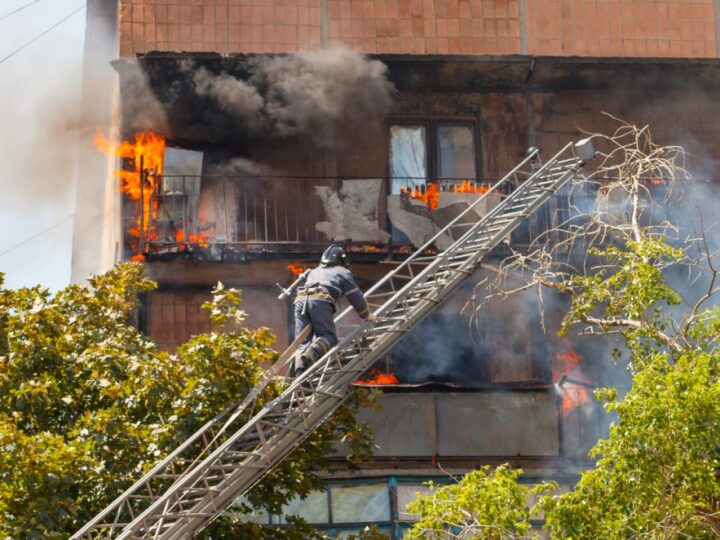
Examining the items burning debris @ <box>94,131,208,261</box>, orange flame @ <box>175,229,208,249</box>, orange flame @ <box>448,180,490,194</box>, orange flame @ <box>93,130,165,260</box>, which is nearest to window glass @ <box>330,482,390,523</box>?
burning debris @ <box>94,131,208,261</box>

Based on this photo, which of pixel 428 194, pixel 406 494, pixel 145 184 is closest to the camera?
pixel 406 494

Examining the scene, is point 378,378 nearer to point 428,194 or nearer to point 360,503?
point 360,503

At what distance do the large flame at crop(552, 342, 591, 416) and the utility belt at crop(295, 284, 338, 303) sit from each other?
7851mm

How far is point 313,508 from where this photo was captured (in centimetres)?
2417

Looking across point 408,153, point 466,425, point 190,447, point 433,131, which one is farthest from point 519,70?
point 190,447

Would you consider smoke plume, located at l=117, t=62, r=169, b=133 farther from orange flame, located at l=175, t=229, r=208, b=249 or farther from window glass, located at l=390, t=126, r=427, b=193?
window glass, located at l=390, t=126, r=427, b=193

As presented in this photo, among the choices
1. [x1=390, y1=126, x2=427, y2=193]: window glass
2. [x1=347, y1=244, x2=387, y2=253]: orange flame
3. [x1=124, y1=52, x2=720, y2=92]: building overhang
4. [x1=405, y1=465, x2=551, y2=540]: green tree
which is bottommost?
[x1=405, y1=465, x2=551, y2=540]: green tree

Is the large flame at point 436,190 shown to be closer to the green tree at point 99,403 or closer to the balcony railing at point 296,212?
the balcony railing at point 296,212

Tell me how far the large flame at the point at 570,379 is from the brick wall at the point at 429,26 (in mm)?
4850

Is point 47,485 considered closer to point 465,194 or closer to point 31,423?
point 31,423

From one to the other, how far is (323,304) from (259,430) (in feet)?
5.87

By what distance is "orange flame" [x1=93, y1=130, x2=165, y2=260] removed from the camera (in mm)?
25969

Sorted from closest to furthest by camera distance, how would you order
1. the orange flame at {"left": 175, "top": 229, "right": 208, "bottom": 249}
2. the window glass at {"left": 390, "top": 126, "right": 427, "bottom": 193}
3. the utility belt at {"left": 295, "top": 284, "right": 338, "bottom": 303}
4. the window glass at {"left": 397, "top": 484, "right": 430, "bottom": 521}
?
the utility belt at {"left": 295, "top": 284, "right": 338, "bottom": 303}
the window glass at {"left": 397, "top": 484, "right": 430, "bottom": 521}
the orange flame at {"left": 175, "top": 229, "right": 208, "bottom": 249}
the window glass at {"left": 390, "top": 126, "right": 427, "bottom": 193}

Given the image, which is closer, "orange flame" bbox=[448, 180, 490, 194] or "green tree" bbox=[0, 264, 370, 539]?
"green tree" bbox=[0, 264, 370, 539]
